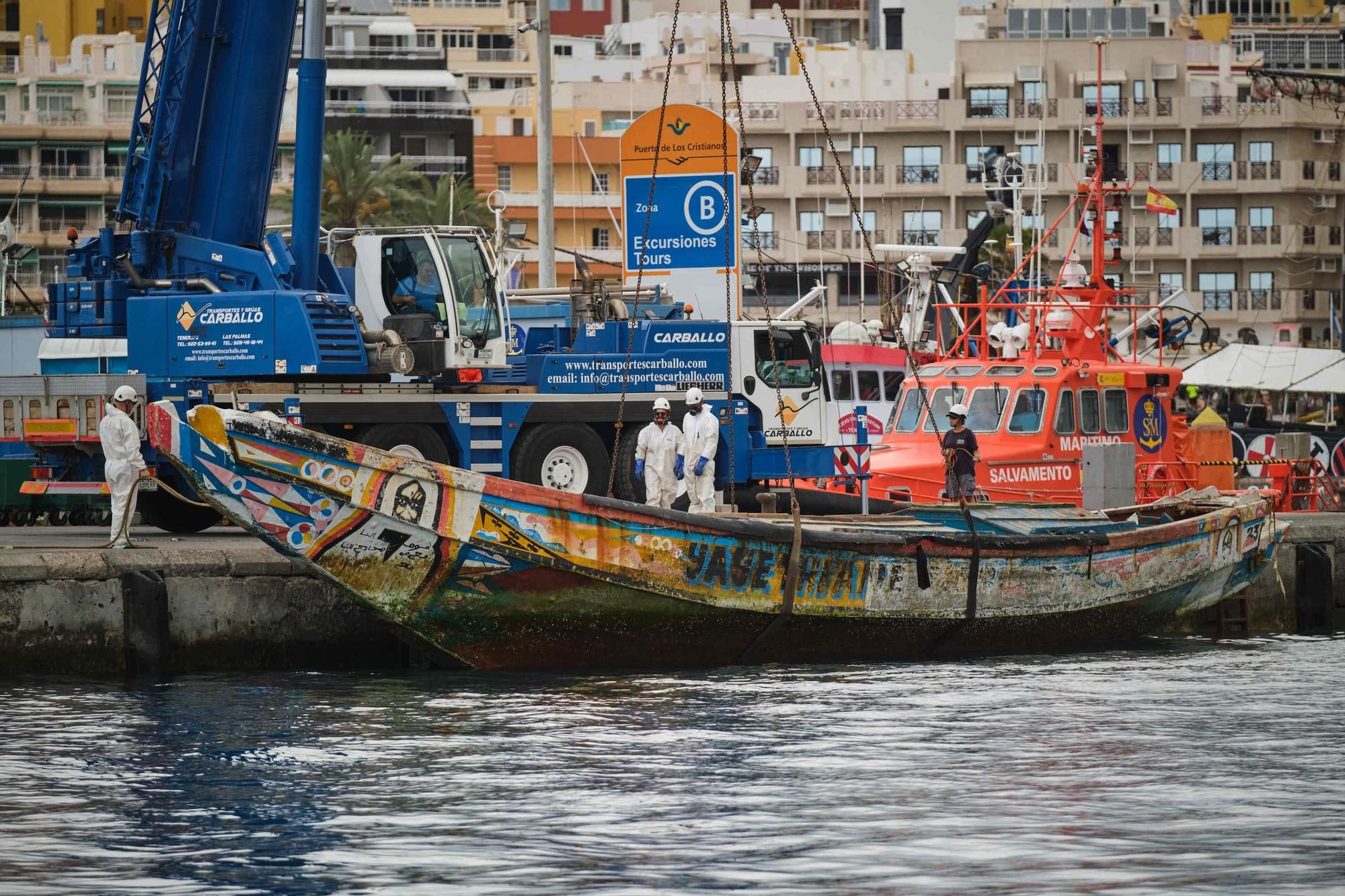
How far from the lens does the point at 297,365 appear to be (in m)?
22.8

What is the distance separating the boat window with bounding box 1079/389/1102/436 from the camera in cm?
2562

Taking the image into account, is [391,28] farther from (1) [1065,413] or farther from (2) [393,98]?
(1) [1065,413]

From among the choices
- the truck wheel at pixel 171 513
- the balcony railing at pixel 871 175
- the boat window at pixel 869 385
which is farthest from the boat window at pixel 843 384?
the balcony railing at pixel 871 175

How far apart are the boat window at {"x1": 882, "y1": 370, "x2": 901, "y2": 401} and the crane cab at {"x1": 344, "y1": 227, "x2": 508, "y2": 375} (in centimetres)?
1436

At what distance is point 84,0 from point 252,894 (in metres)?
86.3

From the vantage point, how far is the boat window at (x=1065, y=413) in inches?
1002

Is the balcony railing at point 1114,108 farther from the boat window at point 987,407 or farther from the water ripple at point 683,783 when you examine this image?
the water ripple at point 683,783

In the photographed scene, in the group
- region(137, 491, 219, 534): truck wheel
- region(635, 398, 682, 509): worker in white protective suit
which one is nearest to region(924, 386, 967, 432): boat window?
region(635, 398, 682, 509): worker in white protective suit

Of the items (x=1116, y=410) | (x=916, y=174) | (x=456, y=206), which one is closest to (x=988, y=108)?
(x=916, y=174)

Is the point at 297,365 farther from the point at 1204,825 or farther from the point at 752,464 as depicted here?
the point at 1204,825

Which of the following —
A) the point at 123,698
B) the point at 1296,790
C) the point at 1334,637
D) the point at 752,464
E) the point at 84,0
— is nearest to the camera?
the point at 1296,790

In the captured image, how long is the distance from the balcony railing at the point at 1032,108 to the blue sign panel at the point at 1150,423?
50.4 metres

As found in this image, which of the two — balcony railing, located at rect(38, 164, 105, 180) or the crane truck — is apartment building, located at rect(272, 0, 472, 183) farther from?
the crane truck

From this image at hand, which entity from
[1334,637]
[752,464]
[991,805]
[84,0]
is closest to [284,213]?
[84,0]
